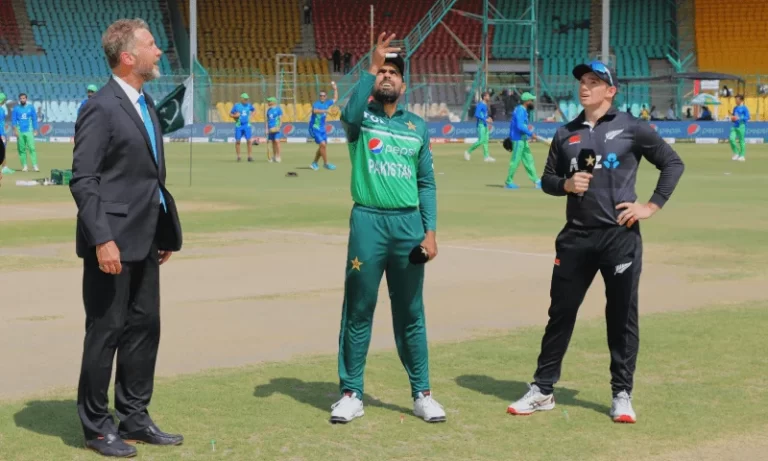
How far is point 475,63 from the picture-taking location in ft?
208

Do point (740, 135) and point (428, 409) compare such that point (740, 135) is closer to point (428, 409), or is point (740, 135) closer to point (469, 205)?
point (469, 205)

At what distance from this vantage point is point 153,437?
641cm

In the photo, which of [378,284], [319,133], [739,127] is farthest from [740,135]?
[378,284]

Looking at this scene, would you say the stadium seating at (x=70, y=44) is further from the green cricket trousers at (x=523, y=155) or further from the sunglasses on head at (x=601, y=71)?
the sunglasses on head at (x=601, y=71)

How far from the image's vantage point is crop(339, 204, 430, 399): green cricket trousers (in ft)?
22.8

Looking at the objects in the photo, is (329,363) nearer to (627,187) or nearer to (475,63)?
(627,187)

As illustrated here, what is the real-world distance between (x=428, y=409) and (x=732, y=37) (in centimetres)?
5928

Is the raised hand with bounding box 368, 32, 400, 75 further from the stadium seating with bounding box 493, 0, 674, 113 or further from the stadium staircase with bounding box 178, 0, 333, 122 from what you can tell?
the stadium seating with bounding box 493, 0, 674, 113

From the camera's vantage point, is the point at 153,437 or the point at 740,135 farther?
the point at 740,135

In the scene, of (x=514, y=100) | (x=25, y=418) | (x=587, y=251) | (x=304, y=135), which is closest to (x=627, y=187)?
(x=587, y=251)

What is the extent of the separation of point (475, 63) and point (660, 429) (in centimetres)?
5761

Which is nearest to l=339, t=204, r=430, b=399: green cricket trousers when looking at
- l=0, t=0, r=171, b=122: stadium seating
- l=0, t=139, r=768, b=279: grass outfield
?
l=0, t=139, r=768, b=279: grass outfield

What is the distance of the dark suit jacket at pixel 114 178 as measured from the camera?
604 centimetres

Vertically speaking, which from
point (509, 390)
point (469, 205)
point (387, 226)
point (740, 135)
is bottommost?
point (740, 135)
